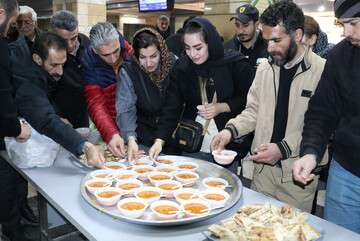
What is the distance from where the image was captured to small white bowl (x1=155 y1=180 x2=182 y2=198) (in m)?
1.41

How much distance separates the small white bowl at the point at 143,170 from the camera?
160 centimetres

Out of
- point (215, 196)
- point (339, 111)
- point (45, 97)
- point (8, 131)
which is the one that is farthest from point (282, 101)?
point (8, 131)

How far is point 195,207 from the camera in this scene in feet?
4.18

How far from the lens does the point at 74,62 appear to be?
8.34 ft

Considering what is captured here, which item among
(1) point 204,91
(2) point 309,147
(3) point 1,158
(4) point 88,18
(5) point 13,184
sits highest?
(4) point 88,18

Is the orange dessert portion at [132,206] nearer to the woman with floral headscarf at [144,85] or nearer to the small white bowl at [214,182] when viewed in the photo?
the small white bowl at [214,182]

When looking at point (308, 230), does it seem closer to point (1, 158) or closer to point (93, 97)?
point (93, 97)

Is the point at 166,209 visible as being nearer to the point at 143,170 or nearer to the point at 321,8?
the point at 143,170

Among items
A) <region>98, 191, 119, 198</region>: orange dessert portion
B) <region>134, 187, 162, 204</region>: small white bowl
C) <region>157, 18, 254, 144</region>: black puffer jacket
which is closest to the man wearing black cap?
<region>157, 18, 254, 144</region>: black puffer jacket

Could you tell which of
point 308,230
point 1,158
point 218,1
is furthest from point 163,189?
point 218,1

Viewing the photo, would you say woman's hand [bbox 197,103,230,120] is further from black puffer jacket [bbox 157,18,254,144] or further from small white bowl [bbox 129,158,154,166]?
small white bowl [bbox 129,158,154,166]

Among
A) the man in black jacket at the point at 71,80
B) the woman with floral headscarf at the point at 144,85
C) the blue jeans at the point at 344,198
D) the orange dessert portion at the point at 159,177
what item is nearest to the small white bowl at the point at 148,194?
the orange dessert portion at the point at 159,177

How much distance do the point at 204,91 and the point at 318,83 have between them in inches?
25.0

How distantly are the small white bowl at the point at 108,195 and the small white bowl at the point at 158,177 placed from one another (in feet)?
0.60
